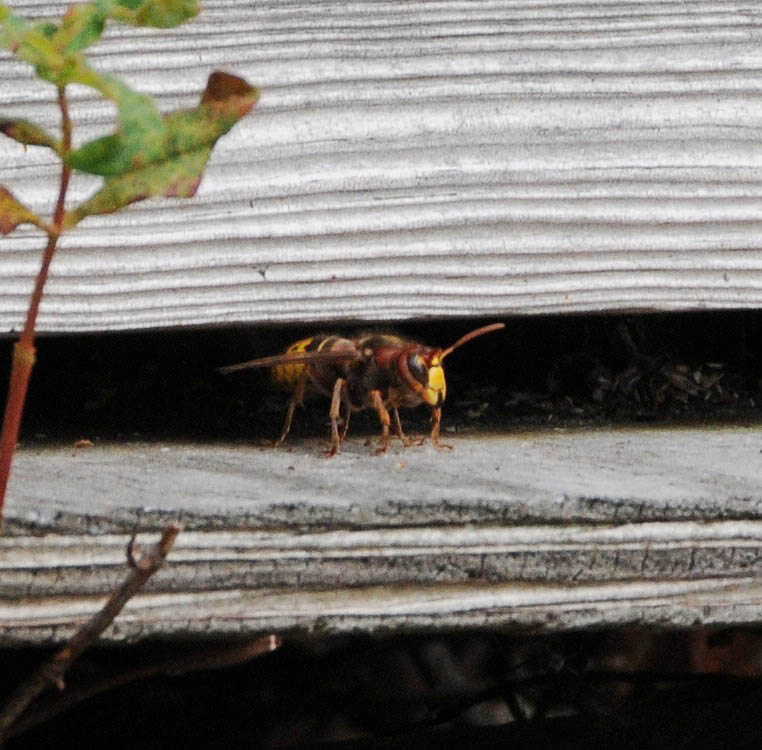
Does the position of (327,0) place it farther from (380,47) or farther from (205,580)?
(205,580)

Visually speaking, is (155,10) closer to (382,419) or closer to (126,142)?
(126,142)

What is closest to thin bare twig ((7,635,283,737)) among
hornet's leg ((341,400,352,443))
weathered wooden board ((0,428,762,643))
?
weathered wooden board ((0,428,762,643))

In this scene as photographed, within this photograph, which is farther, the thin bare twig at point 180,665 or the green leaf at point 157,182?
the thin bare twig at point 180,665

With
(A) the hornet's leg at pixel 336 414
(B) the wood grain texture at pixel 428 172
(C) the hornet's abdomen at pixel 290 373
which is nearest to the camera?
(B) the wood grain texture at pixel 428 172

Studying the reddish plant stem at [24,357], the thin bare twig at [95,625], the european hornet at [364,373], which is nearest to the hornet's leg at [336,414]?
the european hornet at [364,373]

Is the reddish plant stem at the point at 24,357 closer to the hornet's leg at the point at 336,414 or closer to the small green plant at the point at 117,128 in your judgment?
A: the small green plant at the point at 117,128

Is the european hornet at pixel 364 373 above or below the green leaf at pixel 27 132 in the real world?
below

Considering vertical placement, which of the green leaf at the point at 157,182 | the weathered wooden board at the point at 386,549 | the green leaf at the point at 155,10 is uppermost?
the green leaf at the point at 155,10

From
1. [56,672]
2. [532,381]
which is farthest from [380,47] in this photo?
[56,672]

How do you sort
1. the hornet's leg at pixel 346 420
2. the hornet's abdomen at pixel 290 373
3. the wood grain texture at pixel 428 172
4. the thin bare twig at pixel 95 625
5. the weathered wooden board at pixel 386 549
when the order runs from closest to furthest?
the thin bare twig at pixel 95 625
the weathered wooden board at pixel 386 549
the wood grain texture at pixel 428 172
the hornet's leg at pixel 346 420
the hornet's abdomen at pixel 290 373
